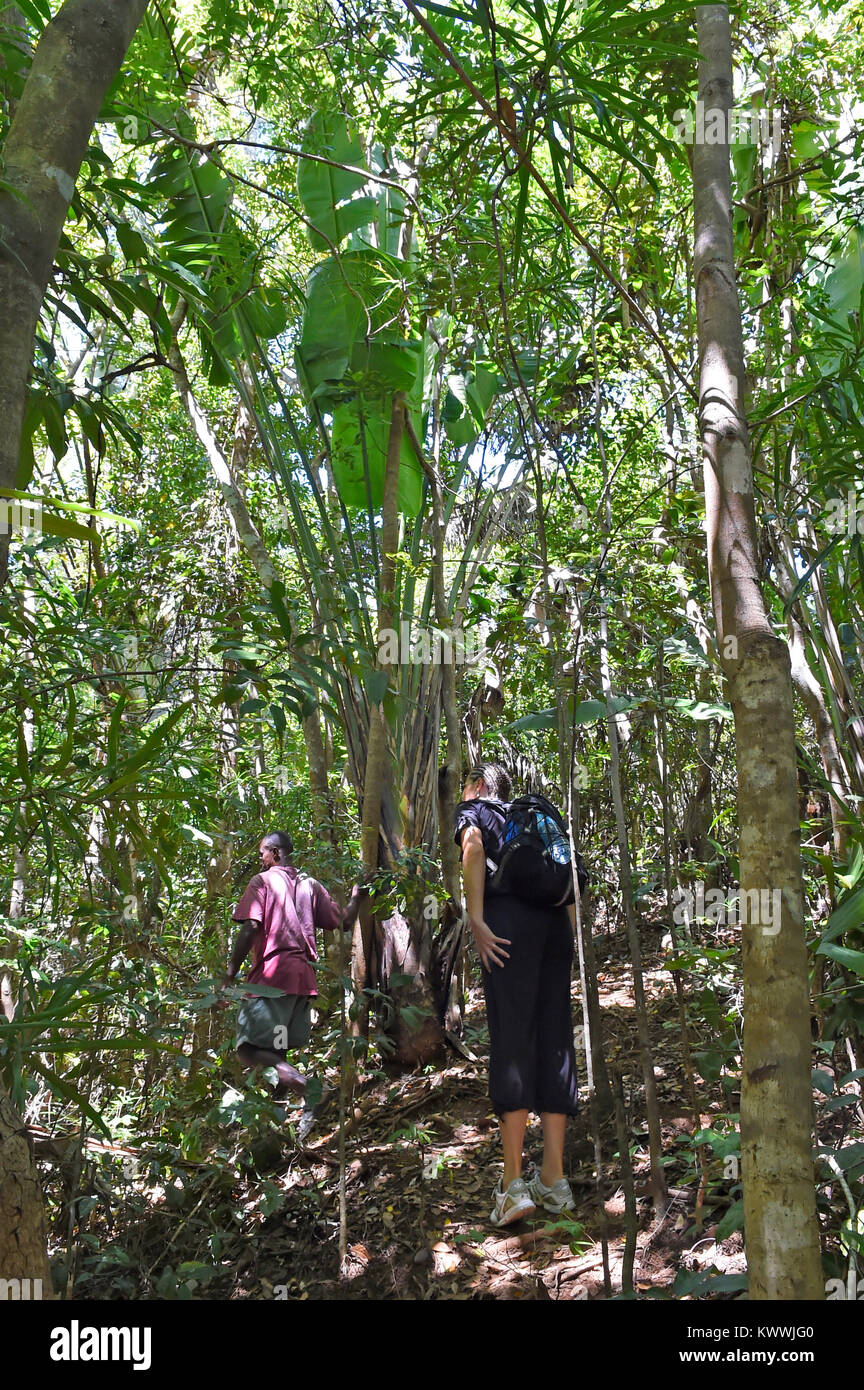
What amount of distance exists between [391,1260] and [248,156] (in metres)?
7.55

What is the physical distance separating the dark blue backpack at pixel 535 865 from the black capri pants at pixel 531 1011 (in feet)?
0.18

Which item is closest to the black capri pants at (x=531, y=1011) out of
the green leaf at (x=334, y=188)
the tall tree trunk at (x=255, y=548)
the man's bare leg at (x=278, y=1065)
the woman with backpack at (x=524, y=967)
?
the woman with backpack at (x=524, y=967)

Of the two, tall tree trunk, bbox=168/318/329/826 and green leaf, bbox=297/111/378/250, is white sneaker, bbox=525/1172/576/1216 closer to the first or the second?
tall tree trunk, bbox=168/318/329/826

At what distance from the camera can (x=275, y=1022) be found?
14.1ft

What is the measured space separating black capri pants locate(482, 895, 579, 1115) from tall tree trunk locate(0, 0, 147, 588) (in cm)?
261

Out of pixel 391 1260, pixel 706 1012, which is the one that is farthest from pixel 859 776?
pixel 391 1260

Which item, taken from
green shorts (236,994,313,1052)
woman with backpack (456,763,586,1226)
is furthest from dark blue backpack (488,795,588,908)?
green shorts (236,994,313,1052)

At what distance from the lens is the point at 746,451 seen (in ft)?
5.89

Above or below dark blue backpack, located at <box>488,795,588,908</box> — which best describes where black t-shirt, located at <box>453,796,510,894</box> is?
above

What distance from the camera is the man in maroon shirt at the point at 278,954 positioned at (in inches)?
167

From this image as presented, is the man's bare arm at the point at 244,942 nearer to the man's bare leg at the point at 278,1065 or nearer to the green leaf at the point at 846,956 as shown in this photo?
the man's bare leg at the point at 278,1065

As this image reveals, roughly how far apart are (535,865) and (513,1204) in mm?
1079

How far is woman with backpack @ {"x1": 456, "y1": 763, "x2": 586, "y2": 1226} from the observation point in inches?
129

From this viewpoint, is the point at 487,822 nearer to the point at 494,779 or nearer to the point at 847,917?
the point at 494,779
